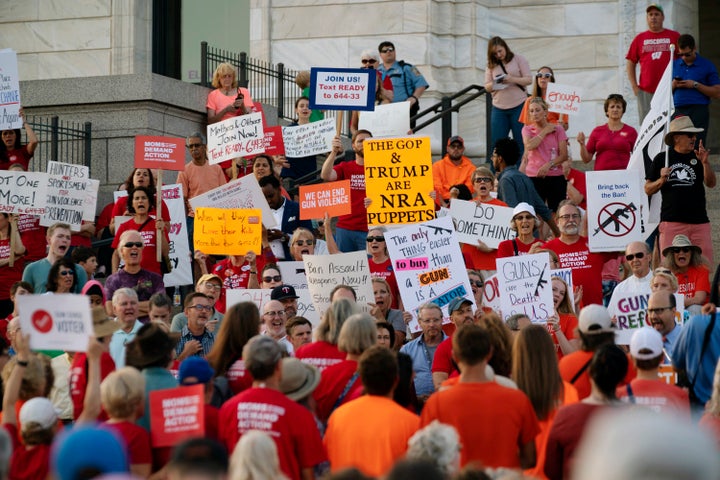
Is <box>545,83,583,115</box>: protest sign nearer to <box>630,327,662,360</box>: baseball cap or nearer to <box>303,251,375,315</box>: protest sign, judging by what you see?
<box>303,251,375,315</box>: protest sign

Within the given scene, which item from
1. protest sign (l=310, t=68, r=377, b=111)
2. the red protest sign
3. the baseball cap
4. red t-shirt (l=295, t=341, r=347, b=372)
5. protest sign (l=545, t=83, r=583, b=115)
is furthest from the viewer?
protest sign (l=545, t=83, r=583, b=115)

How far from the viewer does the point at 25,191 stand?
14258mm

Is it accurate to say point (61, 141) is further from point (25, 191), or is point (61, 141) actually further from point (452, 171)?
point (452, 171)

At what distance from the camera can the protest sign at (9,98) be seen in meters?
15.2

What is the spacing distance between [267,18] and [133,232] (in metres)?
11.1

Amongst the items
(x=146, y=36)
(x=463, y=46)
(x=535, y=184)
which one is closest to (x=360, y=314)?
(x=535, y=184)

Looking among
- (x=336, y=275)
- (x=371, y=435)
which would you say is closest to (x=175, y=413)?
(x=371, y=435)

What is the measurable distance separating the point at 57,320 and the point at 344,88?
853 centimetres

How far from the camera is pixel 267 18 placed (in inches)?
892

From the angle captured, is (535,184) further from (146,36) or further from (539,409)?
(146,36)

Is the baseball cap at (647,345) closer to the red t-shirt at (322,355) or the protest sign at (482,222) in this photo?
the red t-shirt at (322,355)

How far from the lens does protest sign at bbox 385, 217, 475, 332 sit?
12.3 m

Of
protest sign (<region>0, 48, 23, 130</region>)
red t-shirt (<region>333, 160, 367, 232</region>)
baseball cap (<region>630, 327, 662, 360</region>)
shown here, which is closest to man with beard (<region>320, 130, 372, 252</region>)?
red t-shirt (<region>333, 160, 367, 232</region>)

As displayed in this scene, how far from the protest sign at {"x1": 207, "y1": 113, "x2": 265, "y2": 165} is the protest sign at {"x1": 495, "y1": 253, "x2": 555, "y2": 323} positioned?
15.3ft
